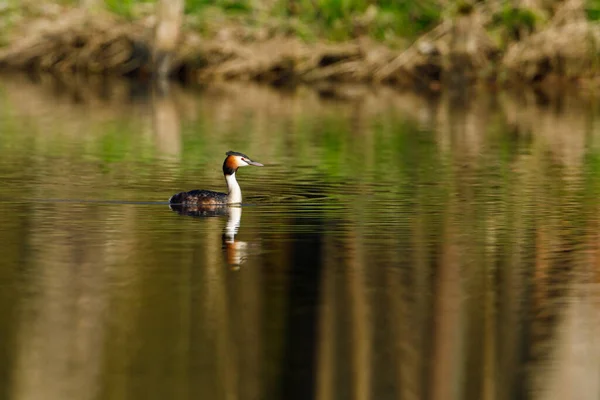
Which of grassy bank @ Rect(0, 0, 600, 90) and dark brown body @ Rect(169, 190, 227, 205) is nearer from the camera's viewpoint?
dark brown body @ Rect(169, 190, 227, 205)

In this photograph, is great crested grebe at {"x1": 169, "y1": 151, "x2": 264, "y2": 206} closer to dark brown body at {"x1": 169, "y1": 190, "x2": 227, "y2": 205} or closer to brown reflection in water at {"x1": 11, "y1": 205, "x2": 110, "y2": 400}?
dark brown body at {"x1": 169, "y1": 190, "x2": 227, "y2": 205}

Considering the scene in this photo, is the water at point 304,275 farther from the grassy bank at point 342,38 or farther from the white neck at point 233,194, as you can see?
the grassy bank at point 342,38

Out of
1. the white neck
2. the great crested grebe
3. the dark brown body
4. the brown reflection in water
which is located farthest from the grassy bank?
the brown reflection in water


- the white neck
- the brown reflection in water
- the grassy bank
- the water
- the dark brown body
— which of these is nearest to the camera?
the brown reflection in water

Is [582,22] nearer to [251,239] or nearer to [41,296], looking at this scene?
[251,239]

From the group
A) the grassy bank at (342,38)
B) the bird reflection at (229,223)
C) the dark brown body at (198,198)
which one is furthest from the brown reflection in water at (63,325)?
the grassy bank at (342,38)

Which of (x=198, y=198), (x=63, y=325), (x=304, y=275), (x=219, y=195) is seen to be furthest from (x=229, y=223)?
(x=63, y=325)

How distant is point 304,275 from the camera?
11.6 m

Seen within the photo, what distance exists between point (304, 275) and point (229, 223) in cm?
324

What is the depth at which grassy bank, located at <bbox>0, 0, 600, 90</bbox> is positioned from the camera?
41781 millimetres

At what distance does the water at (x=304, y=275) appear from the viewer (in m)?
8.73

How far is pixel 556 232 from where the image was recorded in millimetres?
14141

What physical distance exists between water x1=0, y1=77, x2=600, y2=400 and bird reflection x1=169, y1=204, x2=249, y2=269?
0.04 metres

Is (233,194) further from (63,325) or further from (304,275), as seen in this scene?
(63,325)
